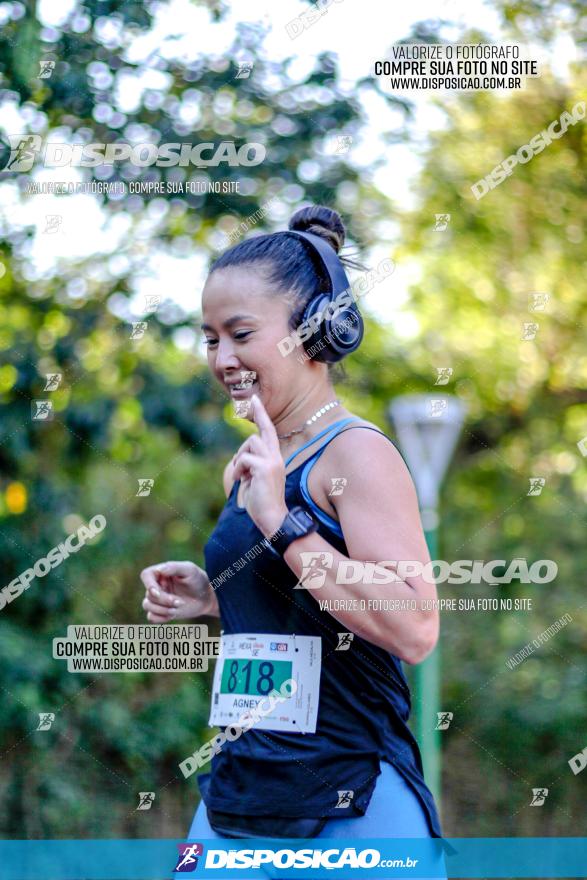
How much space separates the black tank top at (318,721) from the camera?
1.68 meters

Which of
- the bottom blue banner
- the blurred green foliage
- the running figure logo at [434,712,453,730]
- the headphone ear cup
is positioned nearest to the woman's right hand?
the headphone ear cup

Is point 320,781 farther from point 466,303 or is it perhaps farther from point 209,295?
point 466,303

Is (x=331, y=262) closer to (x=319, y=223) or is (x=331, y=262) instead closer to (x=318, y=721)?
(x=319, y=223)

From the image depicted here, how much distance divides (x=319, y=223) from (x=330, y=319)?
0.34 m

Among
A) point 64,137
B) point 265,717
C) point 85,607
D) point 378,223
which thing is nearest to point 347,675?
point 265,717

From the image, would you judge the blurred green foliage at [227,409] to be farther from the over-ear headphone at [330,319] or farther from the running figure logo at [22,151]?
the over-ear headphone at [330,319]

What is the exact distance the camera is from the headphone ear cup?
1.86 metres

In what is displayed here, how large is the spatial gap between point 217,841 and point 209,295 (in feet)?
3.16

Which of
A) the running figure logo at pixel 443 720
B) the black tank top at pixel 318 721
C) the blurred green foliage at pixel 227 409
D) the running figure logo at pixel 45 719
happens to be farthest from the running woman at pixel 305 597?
the running figure logo at pixel 443 720

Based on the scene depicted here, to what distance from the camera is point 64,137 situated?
4.00 meters

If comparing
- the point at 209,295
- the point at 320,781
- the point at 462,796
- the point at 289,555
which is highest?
the point at 209,295

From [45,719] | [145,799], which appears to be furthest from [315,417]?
[145,799]

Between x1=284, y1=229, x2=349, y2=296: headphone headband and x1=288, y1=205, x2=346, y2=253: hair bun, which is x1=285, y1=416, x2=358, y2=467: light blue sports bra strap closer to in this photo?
x1=284, y1=229, x2=349, y2=296: headphone headband

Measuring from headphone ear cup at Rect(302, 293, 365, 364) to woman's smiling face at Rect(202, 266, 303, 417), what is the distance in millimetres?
43
